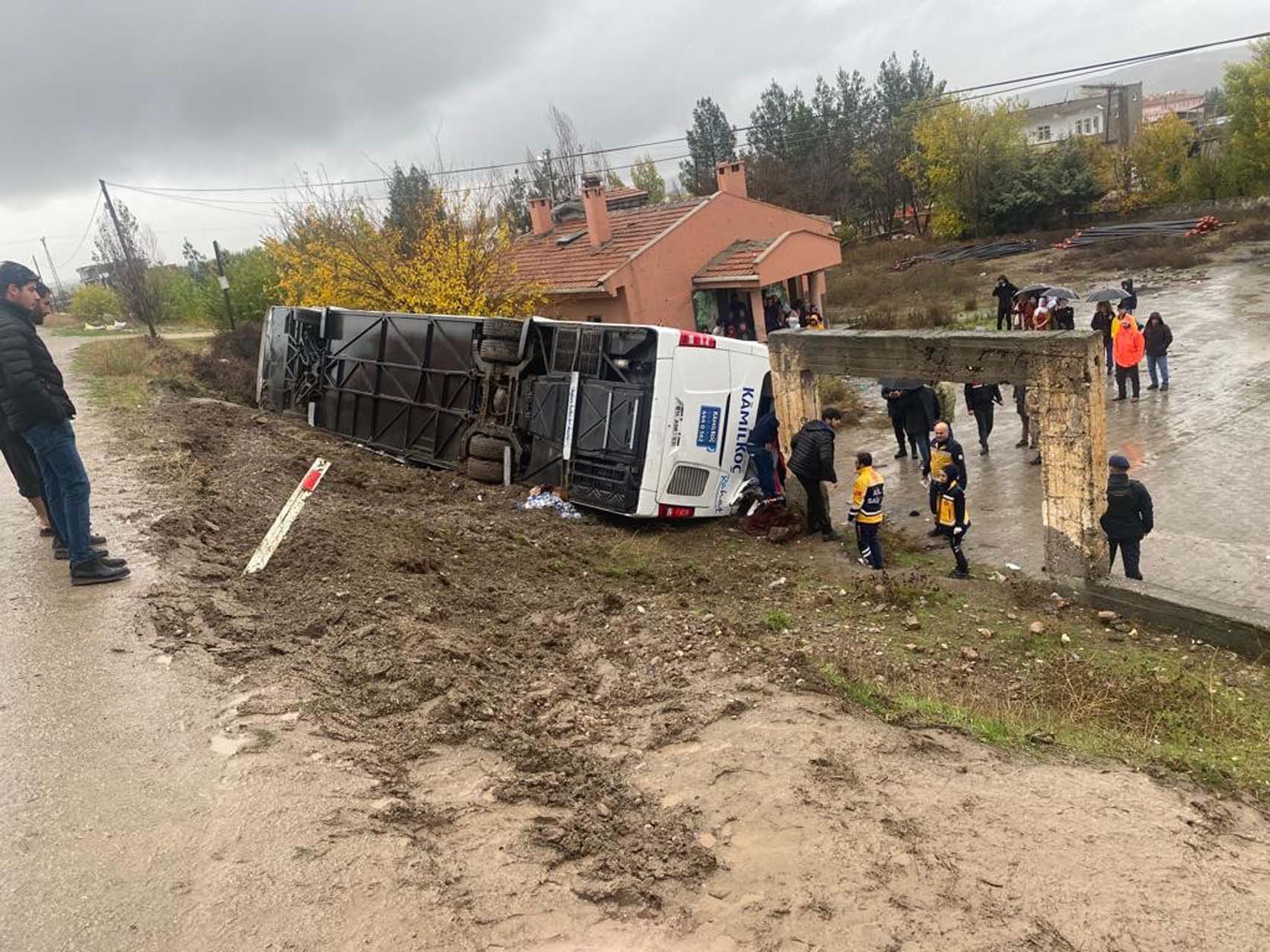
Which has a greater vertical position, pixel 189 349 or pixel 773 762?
pixel 189 349

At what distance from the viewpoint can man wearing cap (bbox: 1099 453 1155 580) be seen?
7.77 meters

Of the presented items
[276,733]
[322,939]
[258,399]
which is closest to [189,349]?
[258,399]

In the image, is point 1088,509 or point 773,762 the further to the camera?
point 1088,509

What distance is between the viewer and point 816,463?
382 inches

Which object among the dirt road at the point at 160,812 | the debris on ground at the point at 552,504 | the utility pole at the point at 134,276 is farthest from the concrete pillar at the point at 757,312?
the utility pole at the point at 134,276

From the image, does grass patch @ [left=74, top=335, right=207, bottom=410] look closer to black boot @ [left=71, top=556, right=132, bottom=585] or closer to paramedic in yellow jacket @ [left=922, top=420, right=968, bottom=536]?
black boot @ [left=71, top=556, right=132, bottom=585]

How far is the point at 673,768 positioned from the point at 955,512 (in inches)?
204

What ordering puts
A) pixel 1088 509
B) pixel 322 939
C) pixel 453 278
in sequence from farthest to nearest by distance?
pixel 453 278
pixel 1088 509
pixel 322 939

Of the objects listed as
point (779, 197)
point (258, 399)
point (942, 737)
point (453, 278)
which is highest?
point (779, 197)

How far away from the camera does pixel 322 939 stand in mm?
3119

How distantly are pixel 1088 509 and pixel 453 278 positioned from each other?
13.3 meters

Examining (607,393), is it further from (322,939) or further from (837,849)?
(322,939)

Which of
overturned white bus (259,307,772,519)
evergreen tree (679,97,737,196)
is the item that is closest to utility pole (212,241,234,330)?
overturned white bus (259,307,772,519)

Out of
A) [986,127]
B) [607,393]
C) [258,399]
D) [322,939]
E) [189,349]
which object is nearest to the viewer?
[322,939]
